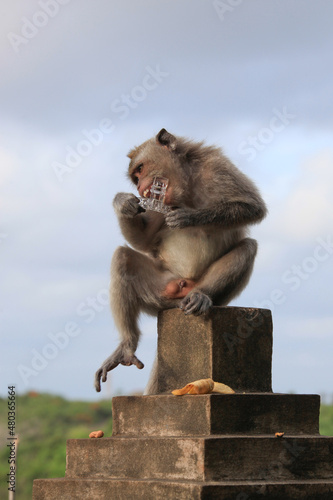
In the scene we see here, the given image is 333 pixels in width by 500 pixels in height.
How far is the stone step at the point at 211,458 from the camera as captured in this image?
6016mm

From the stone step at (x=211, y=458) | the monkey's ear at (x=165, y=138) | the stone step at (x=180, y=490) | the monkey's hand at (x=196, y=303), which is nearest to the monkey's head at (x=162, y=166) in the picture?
the monkey's ear at (x=165, y=138)

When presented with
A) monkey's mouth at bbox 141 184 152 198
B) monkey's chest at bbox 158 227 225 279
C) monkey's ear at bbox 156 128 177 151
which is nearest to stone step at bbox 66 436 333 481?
monkey's chest at bbox 158 227 225 279

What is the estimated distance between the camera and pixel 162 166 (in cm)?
716

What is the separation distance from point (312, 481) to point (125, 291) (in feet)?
8.58

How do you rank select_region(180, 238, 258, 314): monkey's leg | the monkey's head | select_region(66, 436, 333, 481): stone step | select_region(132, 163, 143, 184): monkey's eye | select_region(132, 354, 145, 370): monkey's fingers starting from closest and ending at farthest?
select_region(66, 436, 333, 481): stone step
select_region(180, 238, 258, 314): monkey's leg
the monkey's head
select_region(132, 163, 143, 184): monkey's eye
select_region(132, 354, 145, 370): monkey's fingers

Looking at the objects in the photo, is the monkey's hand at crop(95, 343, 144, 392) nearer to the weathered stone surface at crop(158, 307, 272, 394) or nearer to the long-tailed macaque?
the long-tailed macaque

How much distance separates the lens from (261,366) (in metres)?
6.99

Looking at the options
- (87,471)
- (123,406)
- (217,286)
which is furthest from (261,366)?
(87,471)

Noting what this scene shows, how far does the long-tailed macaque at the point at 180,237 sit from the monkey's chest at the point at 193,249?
0.01 meters

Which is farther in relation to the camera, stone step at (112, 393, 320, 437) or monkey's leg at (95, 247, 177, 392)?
monkey's leg at (95, 247, 177, 392)

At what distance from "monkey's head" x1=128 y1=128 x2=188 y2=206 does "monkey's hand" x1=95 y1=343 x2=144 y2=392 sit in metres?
1.66

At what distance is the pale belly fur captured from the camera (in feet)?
23.5

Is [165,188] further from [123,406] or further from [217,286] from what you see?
[123,406]

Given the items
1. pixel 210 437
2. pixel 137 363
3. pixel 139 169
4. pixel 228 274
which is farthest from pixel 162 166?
pixel 210 437
